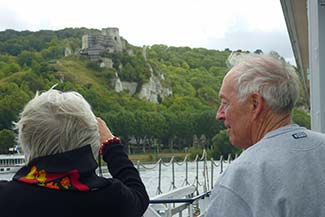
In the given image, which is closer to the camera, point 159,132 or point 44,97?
point 44,97

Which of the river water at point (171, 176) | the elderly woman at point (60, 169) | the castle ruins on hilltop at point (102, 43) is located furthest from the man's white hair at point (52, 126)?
the castle ruins on hilltop at point (102, 43)

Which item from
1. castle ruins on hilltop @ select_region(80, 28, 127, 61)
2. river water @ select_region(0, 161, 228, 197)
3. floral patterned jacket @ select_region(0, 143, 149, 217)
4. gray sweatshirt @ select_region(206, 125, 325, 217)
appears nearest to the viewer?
gray sweatshirt @ select_region(206, 125, 325, 217)

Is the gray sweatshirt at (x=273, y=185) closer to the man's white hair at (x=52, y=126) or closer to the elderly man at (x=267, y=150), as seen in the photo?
the elderly man at (x=267, y=150)

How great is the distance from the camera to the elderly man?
1489mm

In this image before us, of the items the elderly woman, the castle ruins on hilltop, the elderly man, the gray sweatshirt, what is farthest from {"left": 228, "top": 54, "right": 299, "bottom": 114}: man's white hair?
the castle ruins on hilltop

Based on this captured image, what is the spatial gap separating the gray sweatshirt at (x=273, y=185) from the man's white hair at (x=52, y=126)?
413 millimetres

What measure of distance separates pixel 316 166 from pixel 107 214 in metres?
0.58

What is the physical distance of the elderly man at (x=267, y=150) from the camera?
149 centimetres

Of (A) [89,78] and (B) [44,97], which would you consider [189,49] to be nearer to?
(A) [89,78]

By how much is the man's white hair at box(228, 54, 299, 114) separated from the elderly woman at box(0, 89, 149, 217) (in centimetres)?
44

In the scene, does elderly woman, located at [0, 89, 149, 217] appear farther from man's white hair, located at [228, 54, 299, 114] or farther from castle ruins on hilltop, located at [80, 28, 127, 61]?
castle ruins on hilltop, located at [80, 28, 127, 61]

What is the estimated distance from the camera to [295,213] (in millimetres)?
1478

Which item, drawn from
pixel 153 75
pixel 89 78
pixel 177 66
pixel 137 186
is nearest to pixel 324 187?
pixel 137 186

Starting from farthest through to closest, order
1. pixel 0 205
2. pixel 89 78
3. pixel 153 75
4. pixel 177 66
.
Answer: pixel 153 75 → pixel 89 78 → pixel 177 66 → pixel 0 205
